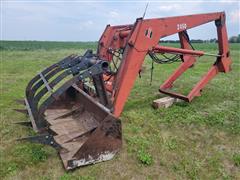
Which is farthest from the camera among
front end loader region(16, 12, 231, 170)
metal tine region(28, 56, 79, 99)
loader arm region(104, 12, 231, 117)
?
metal tine region(28, 56, 79, 99)

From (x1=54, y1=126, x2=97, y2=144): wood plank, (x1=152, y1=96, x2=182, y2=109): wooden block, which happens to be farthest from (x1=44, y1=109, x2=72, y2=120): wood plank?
(x1=152, y1=96, x2=182, y2=109): wooden block

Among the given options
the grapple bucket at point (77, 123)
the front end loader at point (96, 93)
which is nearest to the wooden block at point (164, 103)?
the front end loader at point (96, 93)

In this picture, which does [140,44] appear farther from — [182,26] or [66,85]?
[66,85]

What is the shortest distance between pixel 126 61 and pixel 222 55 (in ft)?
9.20

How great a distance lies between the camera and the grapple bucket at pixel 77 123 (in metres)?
3.51

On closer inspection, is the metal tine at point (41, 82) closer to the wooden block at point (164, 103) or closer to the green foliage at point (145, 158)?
the green foliage at point (145, 158)

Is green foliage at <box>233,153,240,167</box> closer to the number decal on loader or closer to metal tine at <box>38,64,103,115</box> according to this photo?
metal tine at <box>38,64,103,115</box>

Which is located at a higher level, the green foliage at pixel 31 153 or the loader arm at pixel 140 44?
the loader arm at pixel 140 44

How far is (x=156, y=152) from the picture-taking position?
4.04 meters

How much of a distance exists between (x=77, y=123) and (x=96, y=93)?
58 centimetres

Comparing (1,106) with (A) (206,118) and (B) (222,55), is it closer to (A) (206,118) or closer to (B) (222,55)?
(A) (206,118)

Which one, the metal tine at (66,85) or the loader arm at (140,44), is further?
the loader arm at (140,44)

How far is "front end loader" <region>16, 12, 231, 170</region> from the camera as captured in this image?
11.8ft

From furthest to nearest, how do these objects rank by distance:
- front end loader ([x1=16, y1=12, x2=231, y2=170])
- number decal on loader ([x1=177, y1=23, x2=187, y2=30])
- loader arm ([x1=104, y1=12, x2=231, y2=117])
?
number decal on loader ([x1=177, y1=23, x2=187, y2=30]), loader arm ([x1=104, y1=12, x2=231, y2=117]), front end loader ([x1=16, y1=12, x2=231, y2=170])
